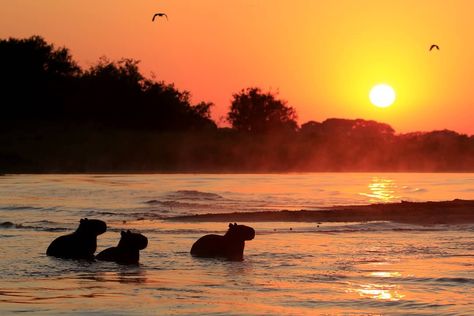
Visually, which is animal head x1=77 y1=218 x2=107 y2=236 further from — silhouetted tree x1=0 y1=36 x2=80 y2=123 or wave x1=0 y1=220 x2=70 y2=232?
silhouetted tree x1=0 y1=36 x2=80 y2=123

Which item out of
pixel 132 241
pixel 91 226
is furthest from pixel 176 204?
pixel 132 241

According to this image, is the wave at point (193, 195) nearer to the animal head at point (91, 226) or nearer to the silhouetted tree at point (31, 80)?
the animal head at point (91, 226)

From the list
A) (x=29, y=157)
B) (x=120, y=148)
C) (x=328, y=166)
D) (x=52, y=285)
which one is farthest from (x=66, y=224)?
(x=328, y=166)

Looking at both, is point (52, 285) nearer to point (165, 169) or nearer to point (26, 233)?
point (26, 233)

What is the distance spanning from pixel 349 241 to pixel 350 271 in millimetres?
4151

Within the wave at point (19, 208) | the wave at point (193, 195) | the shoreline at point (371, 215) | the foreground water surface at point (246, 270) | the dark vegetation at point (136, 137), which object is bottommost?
the foreground water surface at point (246, 270)

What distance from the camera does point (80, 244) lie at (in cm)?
1603

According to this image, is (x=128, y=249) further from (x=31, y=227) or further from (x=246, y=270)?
(x=31, y=227)

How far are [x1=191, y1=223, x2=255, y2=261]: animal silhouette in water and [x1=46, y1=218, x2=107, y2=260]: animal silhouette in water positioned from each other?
1.41 m

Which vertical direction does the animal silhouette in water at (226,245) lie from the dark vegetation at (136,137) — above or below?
below

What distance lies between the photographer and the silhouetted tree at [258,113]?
252ft

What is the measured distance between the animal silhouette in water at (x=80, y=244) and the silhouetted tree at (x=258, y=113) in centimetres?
5985

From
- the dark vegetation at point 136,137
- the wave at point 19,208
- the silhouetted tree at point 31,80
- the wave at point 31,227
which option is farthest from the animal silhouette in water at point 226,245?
the silhouetted tree at point 31,80

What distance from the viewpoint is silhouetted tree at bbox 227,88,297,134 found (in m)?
76.9
